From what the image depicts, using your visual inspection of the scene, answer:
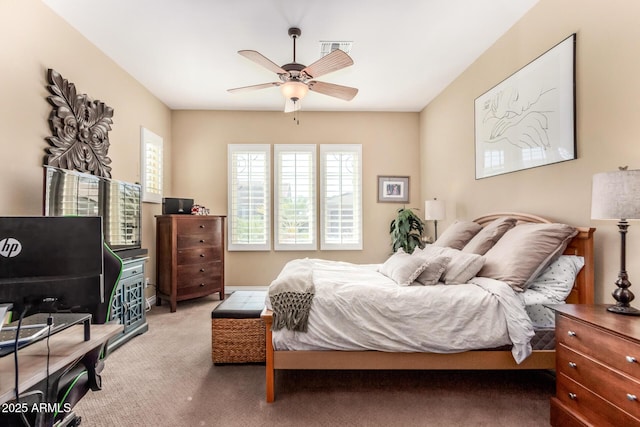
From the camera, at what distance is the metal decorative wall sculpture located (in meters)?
2.65

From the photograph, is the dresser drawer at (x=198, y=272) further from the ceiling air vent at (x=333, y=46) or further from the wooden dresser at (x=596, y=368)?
the wooden dresser at (x=596, y=368)

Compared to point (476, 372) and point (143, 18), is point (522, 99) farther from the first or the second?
point (143, 18)

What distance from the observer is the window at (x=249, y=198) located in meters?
5.07

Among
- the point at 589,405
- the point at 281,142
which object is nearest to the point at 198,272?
the point at 281,142

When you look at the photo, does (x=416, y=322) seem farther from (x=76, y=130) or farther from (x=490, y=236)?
(x=76, y=130)

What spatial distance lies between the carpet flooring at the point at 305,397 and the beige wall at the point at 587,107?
0.93m

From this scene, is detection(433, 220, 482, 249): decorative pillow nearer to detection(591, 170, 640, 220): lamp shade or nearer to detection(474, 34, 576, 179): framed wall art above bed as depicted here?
detection(474, 34, 576, 179): framed wall art above bed

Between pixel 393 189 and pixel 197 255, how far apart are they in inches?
123

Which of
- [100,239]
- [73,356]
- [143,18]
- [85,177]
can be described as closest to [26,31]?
[143,18]

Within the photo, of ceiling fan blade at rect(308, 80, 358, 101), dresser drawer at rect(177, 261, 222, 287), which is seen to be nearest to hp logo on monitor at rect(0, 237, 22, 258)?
ceiling fan blade at rect(308, 80, 358, 101)

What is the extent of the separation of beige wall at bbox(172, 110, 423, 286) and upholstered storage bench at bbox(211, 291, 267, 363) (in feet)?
8.16

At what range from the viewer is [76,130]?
2.89 metres

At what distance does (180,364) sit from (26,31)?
2.83 meters

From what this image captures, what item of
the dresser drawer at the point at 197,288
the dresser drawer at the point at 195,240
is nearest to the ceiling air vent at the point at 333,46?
the dresser drawer at the point at 195,240
